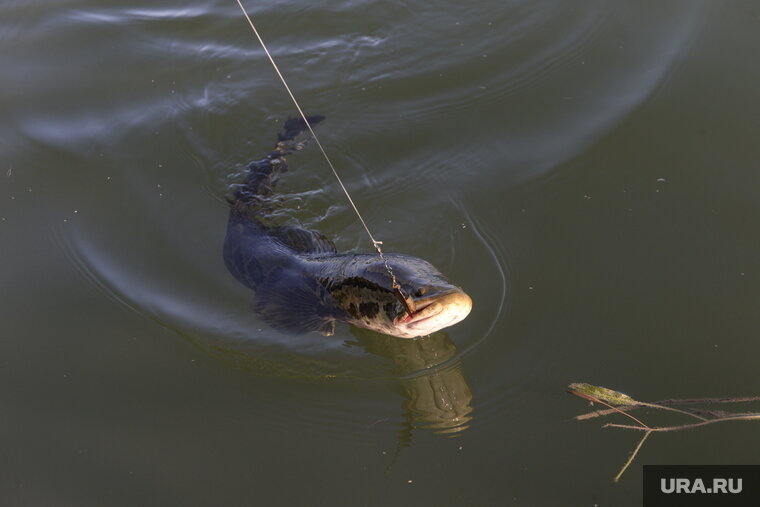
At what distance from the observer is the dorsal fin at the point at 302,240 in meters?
5.44

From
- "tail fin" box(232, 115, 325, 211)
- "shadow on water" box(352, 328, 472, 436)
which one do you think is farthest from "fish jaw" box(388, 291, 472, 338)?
"tail fin" box(232, 115, 325, 211)

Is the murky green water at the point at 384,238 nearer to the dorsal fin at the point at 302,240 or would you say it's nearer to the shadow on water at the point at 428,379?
the shadow on water at the point at 428,379

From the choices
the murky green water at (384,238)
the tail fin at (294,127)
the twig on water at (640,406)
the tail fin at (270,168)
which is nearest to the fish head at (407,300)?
the murky green water at (384,238)

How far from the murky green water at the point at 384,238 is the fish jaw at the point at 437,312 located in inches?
17.4

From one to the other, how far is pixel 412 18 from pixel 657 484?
5.04 m

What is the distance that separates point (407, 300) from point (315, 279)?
101 centimetres

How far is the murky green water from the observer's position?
13.3 feet

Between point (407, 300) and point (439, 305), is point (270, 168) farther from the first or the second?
point (439, 305)

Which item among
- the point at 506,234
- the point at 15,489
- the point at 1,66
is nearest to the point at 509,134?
the point at 506,234

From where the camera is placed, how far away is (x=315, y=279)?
16.1 ft

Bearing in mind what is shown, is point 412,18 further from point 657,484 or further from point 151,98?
point 657,484

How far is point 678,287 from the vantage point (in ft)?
15.6

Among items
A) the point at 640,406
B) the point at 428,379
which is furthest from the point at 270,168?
the point at 640,406

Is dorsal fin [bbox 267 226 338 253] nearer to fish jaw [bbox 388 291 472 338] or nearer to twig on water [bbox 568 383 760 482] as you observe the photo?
fish jaw [bbox 388 291 472 338]
